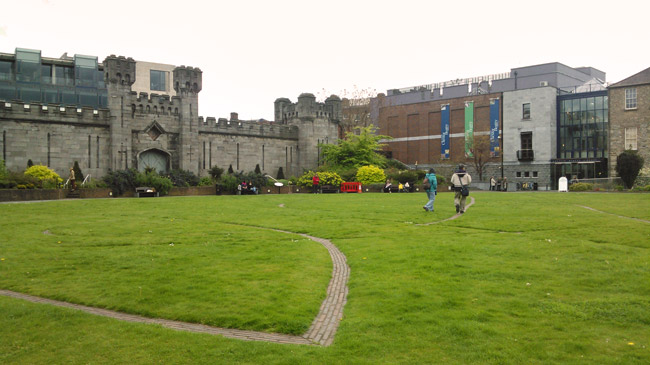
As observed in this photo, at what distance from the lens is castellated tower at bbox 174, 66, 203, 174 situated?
42312 millimetres

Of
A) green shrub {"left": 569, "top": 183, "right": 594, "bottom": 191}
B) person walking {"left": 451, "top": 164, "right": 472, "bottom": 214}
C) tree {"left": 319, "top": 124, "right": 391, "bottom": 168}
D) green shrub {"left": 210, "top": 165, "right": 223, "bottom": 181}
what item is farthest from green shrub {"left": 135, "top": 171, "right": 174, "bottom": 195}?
green shrub {"left": 569, "top": 183, "right": 594, "bottom": 191}

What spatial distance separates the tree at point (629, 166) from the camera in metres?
43.0

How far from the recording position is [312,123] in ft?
170

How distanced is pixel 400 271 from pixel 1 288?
728 centimetres

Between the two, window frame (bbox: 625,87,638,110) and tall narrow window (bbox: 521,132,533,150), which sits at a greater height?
window frame (bbox: 625,87,638,110)

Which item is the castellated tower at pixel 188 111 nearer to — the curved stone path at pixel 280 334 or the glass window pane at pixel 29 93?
the glass window pane at pixel 29 93

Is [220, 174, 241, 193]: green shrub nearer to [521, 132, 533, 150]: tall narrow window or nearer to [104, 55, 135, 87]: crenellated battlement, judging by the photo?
[104, 55, 135, 87]: crenellated battlement

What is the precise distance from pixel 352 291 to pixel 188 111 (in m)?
38.0

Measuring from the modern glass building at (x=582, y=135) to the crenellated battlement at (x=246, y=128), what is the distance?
34271 mm

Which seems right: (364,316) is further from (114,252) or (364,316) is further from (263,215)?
(263,215)

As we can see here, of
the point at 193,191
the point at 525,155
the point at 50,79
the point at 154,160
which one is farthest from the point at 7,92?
the point at 525,155

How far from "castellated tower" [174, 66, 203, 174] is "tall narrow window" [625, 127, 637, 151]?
153ft

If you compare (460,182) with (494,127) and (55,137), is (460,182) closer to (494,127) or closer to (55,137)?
(55,137)

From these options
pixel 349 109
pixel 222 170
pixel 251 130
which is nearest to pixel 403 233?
pixel 222 170
